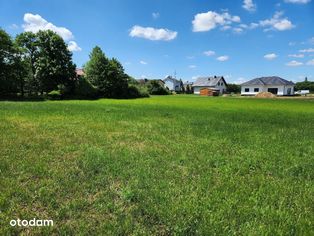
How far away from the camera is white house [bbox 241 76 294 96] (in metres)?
74.6

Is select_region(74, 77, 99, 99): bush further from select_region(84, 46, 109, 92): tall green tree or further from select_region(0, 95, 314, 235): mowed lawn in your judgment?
select_region(0, 95, 314, 235): mowed lawn

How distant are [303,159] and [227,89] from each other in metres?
94.8

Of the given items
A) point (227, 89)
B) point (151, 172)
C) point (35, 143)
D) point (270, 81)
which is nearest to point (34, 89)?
point (35, 143)

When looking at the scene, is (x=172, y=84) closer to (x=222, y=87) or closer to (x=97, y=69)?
(x=222, y=87)

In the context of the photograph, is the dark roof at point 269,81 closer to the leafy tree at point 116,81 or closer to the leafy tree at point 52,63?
the leafy tree at point 116,81

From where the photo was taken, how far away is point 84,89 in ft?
153

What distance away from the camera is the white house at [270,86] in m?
74.6

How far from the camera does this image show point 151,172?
5.96m

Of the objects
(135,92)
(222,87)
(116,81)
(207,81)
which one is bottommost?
(135,92)

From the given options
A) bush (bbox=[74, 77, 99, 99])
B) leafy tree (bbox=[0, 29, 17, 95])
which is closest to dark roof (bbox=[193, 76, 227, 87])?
bush (bbox=[74, 77, 99, 99])

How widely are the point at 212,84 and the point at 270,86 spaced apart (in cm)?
2081

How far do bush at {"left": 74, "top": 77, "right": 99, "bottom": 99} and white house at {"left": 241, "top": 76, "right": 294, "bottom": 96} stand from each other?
163 ft

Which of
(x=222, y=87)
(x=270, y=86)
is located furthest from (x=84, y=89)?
(x=222, y=87)

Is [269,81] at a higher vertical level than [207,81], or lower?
lower
